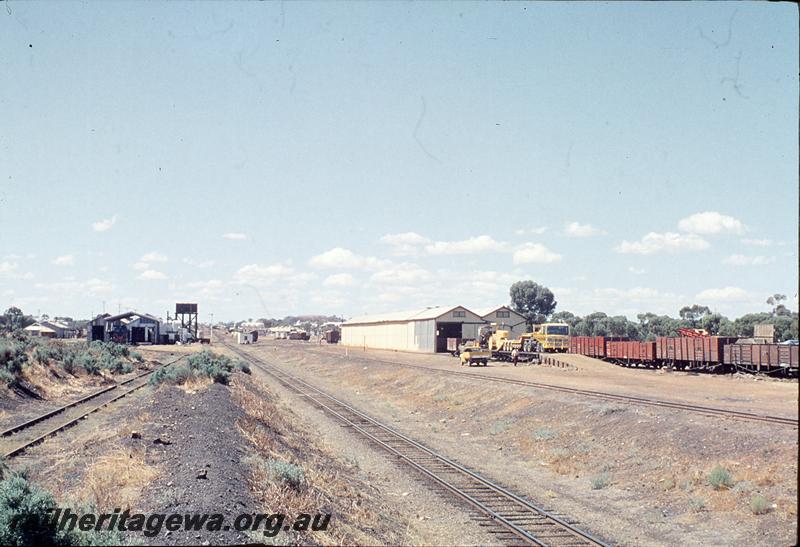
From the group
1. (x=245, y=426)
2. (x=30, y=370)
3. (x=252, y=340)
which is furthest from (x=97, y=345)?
(x=252, y=340)

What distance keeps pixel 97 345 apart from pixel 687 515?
61530 mm

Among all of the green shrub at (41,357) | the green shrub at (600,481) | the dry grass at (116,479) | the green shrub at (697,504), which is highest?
the green shrub at (41,357)

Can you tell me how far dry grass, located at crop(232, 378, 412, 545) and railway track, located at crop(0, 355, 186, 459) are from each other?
21.8 ft

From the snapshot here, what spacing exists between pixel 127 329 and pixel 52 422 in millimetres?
78333

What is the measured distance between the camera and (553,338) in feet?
215

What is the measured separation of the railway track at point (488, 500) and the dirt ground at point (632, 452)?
2.68 feet

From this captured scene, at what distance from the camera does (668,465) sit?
60.1ft

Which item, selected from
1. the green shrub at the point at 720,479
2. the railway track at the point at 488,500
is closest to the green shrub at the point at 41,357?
the railway track at the point at 488,500

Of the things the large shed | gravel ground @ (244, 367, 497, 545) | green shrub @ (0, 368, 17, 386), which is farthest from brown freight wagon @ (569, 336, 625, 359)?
A: green shrub @ (0, 368, 17, 386)

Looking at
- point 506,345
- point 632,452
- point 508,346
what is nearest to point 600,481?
point 632,452

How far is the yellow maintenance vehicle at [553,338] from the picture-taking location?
6550 cm

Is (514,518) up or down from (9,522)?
down

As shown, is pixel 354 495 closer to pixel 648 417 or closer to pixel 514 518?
pixel 514 518

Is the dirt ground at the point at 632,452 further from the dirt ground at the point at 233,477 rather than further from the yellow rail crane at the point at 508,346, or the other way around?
the yellow rail crane at the point at 508,346
